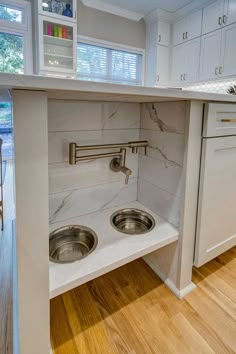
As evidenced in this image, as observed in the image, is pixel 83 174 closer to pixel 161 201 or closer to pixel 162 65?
pixel 161 201

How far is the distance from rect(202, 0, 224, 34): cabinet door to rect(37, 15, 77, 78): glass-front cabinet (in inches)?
70.2

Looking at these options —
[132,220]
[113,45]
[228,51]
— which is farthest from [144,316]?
[113,45]

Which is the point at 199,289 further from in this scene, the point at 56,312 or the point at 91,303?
the point at 56,312

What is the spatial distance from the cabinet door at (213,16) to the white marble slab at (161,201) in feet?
9.11

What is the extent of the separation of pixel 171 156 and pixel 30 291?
0.86 metres

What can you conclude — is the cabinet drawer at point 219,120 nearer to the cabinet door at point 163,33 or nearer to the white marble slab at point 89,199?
the white marble slab at point 89,199

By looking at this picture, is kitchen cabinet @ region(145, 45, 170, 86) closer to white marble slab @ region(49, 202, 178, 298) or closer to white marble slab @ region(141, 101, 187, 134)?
white marble slab @ region(141, 101, 187, 134)

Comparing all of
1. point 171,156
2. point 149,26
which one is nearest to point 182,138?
point 171,156

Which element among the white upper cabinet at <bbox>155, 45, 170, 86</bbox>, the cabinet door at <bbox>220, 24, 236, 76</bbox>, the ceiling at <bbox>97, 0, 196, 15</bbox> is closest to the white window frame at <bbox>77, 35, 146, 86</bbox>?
the white upper cabinet at <bbox>155, 45, 170, 86</bbox>

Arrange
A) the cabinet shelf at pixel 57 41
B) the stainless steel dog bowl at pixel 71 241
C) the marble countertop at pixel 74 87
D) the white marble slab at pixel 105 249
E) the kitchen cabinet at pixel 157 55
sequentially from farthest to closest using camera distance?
the kitchen cabinet at pixel 157 55 → the cabinet shelf at pixel 57 41 → the stainless steel dog bowl at pixel 71 241 → the white marble slab at pixel 105 249 → the marble countertop at pixel 74 87

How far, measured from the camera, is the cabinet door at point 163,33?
3.42 meters

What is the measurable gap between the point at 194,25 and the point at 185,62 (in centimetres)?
48

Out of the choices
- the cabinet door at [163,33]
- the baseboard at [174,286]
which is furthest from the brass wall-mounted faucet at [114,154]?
the cabinet door at [163,33]

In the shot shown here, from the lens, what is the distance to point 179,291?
1.21m
